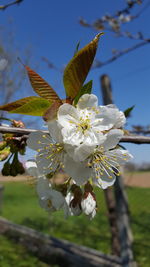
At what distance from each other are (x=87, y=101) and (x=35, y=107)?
0.39 feet

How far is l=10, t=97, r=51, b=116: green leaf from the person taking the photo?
47cm

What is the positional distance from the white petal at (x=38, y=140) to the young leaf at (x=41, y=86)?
0.08 metres

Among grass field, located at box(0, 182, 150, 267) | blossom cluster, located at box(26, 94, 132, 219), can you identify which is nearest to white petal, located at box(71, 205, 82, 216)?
blossom cluster, located at box(26, 94, 132, 219)

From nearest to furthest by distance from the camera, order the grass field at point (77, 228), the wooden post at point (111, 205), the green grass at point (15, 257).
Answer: the wooden post at point (111, 205)
the green grass at point (15, 257)
the grass field at point (77, 228)

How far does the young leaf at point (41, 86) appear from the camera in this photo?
0.49 meters

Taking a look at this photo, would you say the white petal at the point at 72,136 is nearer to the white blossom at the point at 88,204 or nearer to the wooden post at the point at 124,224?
the white blossom at the point at 88,204

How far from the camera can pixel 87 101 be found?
54 cm

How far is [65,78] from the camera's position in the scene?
1.64ft

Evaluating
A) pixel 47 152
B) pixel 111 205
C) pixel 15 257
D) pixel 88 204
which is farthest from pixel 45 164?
pixel 15 257

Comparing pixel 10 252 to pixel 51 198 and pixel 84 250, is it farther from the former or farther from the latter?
pixel 51 198

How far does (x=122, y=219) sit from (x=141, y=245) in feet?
4.86

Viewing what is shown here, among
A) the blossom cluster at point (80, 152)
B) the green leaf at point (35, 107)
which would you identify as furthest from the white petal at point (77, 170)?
the green leaf at point (35, 107)

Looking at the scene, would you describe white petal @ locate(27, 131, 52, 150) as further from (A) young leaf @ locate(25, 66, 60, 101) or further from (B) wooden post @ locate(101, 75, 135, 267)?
(B) wooden post @ locate(101, 75, 135, 267)

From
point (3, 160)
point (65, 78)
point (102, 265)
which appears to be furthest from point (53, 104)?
point (102, 265)
